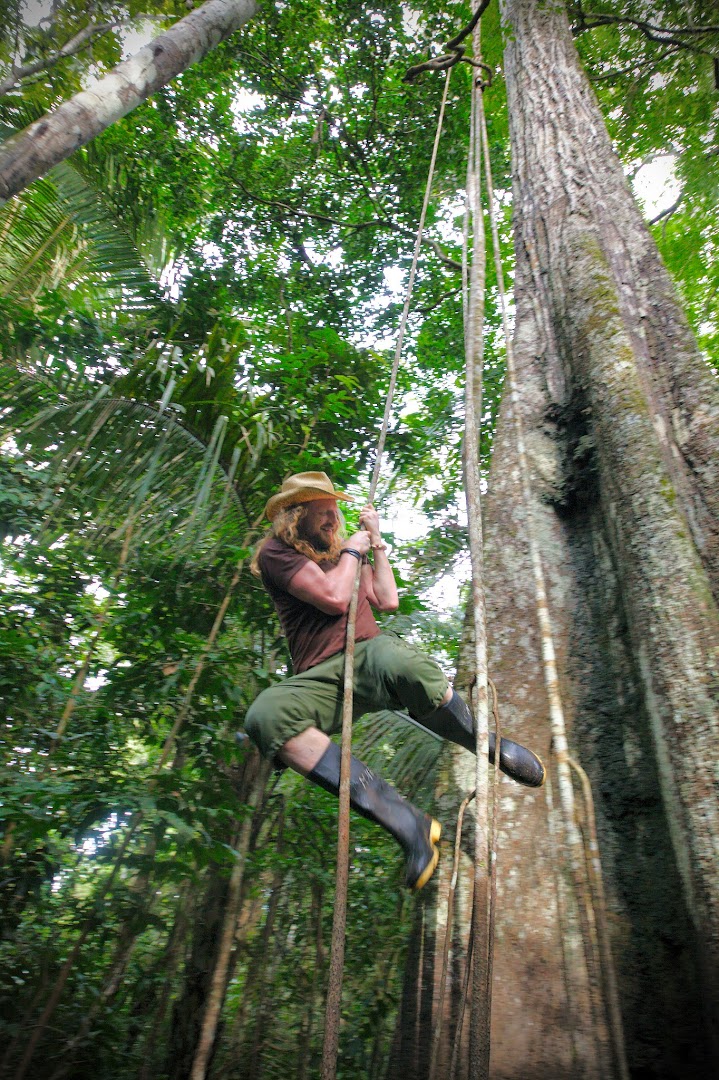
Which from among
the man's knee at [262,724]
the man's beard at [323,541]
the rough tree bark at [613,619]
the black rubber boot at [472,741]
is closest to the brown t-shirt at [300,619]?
the man's beard at [323,541]

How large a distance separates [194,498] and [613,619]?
6.46 feet

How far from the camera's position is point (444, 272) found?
708 cm

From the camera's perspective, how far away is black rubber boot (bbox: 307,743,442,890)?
1733mm

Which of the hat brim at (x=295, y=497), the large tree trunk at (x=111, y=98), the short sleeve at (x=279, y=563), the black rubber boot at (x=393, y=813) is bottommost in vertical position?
the black rubber boot at (x=393, y=813)

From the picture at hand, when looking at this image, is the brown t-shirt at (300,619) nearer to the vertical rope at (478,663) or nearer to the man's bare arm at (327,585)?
the man's bare arm at (327,585)

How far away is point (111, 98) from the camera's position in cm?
305

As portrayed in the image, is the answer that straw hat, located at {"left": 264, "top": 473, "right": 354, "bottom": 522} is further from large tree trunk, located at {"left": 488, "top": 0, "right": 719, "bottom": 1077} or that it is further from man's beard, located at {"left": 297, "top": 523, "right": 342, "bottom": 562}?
large tree trunk, located at {"left": 488, "top": 0, "right": 719, "bottom": 1077}

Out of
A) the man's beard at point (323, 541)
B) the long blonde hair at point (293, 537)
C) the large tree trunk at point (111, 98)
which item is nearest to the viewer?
the long blonde hair at point (293, 537)

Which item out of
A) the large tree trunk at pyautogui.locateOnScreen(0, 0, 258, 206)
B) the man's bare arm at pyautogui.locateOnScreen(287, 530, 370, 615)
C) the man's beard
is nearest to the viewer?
the man's bare arm at pyautogui.locateOnScreen(287, 530, 370, 615)

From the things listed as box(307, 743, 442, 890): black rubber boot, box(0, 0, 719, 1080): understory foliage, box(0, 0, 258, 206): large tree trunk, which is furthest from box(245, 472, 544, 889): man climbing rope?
box(0, 0, 258, 206): large tree trunk

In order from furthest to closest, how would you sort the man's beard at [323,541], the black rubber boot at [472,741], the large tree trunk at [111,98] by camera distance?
the large tree trunk at [111,98] → the man's beard at [323,541] → the black rubber boot at [472,741]

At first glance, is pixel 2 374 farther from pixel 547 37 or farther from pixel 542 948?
pixel 547 37

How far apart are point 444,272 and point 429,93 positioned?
167 cm

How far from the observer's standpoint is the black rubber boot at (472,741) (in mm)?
1866
